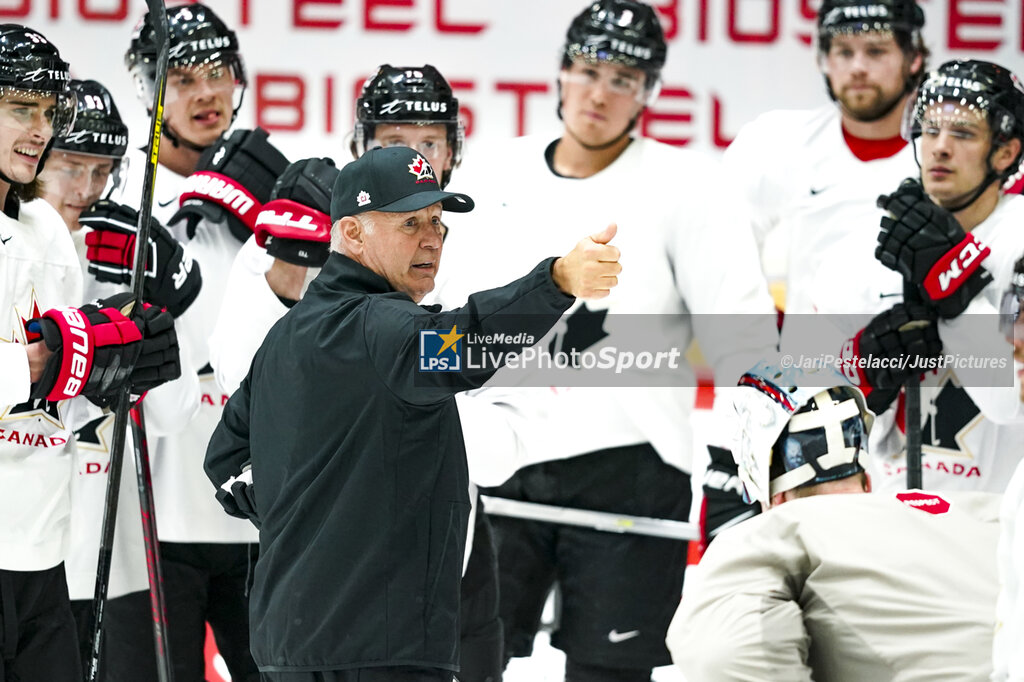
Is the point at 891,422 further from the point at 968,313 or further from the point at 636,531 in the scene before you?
the point at 636,531

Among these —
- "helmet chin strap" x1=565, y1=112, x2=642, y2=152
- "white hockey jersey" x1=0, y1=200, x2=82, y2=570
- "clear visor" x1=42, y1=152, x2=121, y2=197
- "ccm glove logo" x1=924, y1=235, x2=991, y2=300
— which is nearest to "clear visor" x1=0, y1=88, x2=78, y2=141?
"white hockey jersey" x1=0, y1=200, x2=82, y2=570

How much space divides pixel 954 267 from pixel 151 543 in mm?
1704

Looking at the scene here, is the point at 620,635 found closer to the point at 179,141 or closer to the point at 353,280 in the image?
the point at 353,280

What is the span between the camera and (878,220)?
354cm

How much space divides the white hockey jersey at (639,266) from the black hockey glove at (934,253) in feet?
0.94

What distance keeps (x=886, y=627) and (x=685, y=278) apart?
1582mm

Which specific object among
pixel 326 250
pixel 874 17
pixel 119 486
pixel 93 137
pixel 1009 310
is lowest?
pixel 119 486

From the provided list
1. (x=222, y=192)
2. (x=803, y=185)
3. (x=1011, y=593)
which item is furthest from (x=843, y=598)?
(x=803, y=185)

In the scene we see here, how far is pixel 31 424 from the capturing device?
9.00 feet

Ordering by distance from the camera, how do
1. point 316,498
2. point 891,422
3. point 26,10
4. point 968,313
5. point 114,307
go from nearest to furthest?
1. point 316,498
2. point 114,307
3. point 968,313
4. point 891,422
5. point 26,10

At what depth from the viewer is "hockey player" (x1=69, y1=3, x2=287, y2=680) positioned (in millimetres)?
3068

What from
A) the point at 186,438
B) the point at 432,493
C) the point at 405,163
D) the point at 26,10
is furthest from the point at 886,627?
the point at 26,10

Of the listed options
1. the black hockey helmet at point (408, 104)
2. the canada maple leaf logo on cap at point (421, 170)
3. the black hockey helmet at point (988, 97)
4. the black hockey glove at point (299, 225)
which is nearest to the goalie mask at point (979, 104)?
the black hockey helmet at point (988, 97)

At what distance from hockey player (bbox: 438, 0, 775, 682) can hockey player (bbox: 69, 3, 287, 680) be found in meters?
0.51
